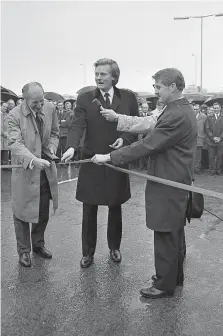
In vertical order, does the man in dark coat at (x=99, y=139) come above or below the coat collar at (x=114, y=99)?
below

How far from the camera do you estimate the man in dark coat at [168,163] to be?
11.4 ft

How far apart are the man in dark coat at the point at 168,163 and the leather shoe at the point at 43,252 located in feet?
4.78

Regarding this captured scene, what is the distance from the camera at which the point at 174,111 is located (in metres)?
3.48

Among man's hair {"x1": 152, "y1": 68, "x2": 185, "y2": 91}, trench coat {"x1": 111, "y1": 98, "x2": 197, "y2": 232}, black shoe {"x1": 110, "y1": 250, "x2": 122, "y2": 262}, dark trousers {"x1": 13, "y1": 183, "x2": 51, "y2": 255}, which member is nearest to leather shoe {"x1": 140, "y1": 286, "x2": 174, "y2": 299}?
trench coat {"x1": 111, "y1": 98, "x2": 197, "y2": 232}

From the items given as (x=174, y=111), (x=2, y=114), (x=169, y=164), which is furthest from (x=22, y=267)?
(x=2, y=114)

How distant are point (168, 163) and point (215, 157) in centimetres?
916

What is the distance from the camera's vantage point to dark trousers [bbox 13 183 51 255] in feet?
15.2

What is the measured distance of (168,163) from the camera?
11.8 feet

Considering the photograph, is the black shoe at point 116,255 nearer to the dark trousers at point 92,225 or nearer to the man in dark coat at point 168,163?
the dark trousers at point 92,225

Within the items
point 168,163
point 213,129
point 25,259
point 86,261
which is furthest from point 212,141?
point 168,163

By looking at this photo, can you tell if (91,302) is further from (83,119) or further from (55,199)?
(83,119)

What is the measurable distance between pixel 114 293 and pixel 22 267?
3.97 ft

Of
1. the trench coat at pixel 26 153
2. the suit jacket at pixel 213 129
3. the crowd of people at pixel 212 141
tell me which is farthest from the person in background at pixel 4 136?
the trench coat at pixel 26 153

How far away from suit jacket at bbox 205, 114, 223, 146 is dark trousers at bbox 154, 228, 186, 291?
9.03 m
